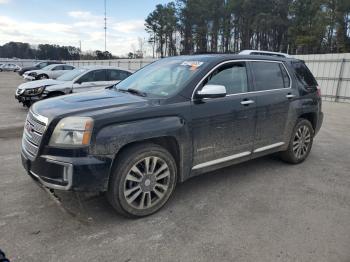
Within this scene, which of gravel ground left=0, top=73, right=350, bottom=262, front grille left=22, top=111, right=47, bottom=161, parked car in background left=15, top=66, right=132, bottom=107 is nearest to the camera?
gravel ground left=0, top=73, right=350, bottom=262

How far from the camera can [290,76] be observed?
5148mm

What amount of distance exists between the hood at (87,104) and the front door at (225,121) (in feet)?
2.52

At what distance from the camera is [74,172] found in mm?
2982

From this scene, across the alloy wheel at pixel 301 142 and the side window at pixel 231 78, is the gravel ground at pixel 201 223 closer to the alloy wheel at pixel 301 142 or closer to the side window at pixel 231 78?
the alloy wheel at pixel 301 142

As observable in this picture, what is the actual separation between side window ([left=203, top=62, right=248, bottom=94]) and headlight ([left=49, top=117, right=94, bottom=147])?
1594 millimetres

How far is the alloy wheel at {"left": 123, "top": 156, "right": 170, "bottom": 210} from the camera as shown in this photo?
3.35 m

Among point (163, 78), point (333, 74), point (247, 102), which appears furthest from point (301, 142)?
point (333, 74)

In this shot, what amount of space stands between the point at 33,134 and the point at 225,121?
2.27 m

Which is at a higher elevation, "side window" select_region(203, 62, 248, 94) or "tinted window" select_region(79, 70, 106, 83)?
"side window" select_region(203, 62, 248, 94)

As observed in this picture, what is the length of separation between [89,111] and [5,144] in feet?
13.8

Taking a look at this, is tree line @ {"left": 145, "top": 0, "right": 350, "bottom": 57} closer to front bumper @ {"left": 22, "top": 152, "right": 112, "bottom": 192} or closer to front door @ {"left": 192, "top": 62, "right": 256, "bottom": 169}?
front door @ {"left": 192, "top": 62, "right": 256, "bottom": 169}

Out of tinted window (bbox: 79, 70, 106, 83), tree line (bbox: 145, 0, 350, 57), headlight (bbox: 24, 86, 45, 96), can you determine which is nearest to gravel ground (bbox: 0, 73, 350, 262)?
tinted window (bbox: 79, 70, 106, 83)

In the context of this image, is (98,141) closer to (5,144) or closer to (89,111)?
(89,111)

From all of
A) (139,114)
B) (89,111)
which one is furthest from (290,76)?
(89,111)
